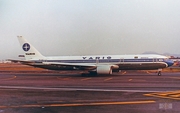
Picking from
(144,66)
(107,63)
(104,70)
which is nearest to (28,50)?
(107,63)

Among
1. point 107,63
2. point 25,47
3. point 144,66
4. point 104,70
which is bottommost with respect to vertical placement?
point 104,70

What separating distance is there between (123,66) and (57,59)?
34.0 feet

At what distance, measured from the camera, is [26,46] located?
35.5 meters

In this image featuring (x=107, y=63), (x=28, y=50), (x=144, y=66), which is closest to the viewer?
(x=144, y=66)

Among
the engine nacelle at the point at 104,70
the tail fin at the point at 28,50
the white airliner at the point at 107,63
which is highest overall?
the tail fin at the point at 28,50

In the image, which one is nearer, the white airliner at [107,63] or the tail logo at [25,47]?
the white airliner at [107,63]

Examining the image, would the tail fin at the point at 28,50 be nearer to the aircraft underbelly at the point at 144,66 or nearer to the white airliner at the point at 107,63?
the white airliner at the point at 107,63

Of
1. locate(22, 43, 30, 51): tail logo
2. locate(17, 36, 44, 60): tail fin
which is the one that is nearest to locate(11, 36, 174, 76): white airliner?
locate(17, 36, 44, 60): tail fin

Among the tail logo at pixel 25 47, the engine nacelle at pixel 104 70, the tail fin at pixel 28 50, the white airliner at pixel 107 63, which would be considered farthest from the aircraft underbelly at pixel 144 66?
the tail logo at pixel 25 47

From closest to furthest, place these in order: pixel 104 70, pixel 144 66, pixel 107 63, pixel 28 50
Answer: pixel 104 70, pixel 144 66, pixel 107 63, pixel 28 50

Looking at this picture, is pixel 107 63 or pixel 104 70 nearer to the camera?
pixel 104 70

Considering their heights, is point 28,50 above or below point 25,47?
below

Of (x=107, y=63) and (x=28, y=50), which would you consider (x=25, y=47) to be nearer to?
(x=28, y=50)

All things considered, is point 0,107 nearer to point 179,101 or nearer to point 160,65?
point 179,101
